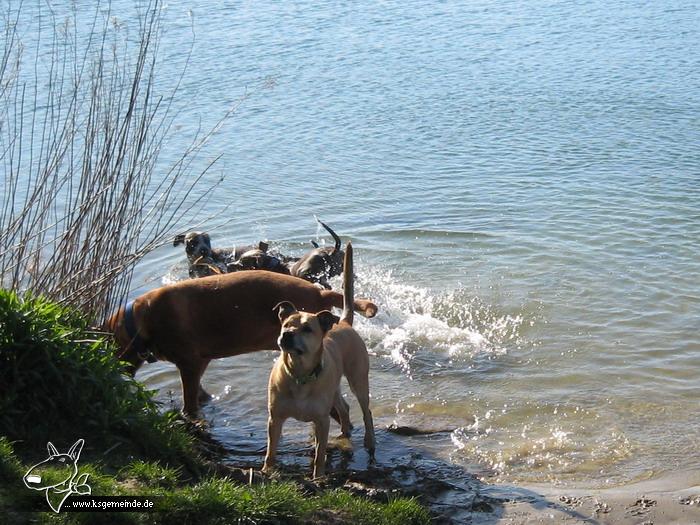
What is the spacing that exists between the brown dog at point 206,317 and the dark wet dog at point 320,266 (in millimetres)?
1790

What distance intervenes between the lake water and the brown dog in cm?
56

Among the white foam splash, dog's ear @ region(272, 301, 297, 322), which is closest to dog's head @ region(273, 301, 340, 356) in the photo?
dog's ear @ region(272, 301, 297, 322)

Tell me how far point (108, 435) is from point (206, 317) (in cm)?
218

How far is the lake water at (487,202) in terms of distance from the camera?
7484 millimetres

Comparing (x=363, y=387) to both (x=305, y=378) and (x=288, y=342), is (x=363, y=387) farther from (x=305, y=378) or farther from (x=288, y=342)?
(x=288, y=342)

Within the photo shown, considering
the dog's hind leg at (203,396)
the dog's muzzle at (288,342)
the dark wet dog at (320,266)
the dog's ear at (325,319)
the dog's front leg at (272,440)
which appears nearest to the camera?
the dog's muzzle at (288,342)

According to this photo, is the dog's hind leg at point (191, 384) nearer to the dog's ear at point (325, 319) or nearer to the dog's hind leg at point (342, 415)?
the dog's hind leg at point (342, 415)

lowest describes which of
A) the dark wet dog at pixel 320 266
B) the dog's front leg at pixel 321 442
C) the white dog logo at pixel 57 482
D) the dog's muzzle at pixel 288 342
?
the dog's front leg at pixel 321 442

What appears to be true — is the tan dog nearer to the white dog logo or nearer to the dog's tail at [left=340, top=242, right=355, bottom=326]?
the dog's tail at [left=340, top=242, right=355, bottom=326]

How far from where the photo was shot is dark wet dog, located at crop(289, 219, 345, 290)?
928 centimetres

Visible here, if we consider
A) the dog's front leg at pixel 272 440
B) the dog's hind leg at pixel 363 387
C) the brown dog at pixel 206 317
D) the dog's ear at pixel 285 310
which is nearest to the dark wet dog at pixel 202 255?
the brown dog at pixel 206 317

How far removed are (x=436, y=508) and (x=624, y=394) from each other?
101 inches

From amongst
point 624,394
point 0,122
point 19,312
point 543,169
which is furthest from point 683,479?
point 543,169

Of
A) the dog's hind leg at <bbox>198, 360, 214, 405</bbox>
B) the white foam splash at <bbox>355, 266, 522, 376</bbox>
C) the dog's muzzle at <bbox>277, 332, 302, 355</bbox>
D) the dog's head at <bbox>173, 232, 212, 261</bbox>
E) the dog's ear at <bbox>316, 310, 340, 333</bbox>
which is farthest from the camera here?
the dog's head at <bbox>173, 232, 212, 261</bbox>
